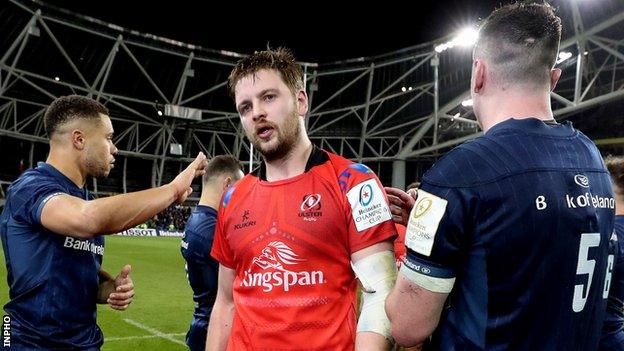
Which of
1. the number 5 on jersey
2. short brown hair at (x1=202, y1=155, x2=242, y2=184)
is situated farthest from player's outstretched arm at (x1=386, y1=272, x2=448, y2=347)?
short brown hair at (x1=202, y1=155, x2=242, y2=184)

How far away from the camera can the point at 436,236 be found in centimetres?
160

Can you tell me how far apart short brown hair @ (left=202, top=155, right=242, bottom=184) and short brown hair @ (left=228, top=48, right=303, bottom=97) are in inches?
96.4

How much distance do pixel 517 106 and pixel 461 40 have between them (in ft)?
79.0

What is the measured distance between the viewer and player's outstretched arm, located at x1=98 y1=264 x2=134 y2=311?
3270mm

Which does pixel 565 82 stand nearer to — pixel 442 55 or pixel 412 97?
pixel 442 55

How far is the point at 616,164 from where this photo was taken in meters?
3.95

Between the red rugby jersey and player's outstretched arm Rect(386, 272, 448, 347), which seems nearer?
player's outstretched arm Rect(386, 272, 448, 347)

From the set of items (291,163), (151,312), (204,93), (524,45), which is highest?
(204,93)

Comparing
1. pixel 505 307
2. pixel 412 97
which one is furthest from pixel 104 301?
pixel 412 97

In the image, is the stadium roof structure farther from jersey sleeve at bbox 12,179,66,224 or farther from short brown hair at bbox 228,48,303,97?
jersey sleeve at bbox 12,179,66,224

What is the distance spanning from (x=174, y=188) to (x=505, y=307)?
1980 millimetres

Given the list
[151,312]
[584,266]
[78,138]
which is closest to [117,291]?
[78,138]

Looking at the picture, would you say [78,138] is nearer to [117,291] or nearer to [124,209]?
[124,209]

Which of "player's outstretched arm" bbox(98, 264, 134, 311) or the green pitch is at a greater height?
"player's outstretched arm" bbox(98, 264, 134, 311)
